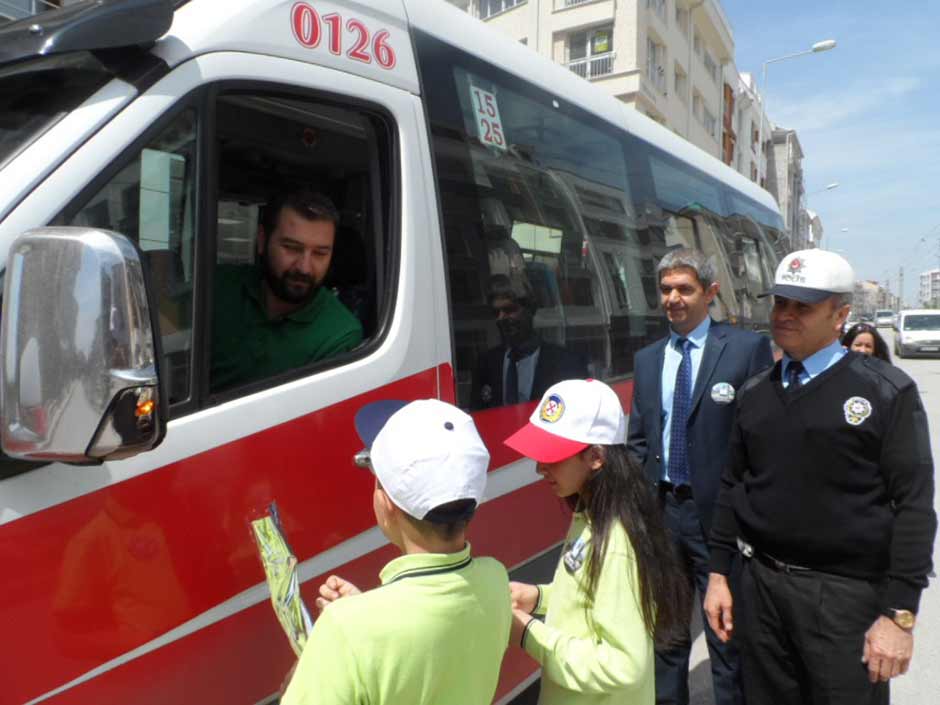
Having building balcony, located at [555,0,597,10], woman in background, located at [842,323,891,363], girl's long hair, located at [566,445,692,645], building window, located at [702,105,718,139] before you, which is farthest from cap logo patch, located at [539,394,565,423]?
building window, located at [702,105,718,139]

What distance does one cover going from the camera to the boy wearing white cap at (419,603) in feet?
4.73

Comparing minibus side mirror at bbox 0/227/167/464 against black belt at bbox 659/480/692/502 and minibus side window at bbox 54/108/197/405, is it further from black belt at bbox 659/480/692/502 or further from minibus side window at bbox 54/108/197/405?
black belt at bbox 659/480/692/502

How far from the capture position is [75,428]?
4.41ft

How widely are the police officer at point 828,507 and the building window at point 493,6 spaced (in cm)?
2909

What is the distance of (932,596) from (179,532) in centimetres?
561

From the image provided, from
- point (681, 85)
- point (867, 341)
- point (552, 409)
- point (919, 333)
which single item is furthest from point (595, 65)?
point (552, 409)

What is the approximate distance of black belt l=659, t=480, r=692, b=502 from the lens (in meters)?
3.35

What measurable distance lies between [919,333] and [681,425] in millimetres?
31284

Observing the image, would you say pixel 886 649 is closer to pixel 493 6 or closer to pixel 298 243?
pixel 298 243

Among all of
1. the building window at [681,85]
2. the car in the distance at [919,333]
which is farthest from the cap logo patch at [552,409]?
the building window at [681,85]

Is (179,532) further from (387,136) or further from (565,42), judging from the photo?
(565,42)

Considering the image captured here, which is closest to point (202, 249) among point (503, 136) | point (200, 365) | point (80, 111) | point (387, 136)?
point (200, 365)

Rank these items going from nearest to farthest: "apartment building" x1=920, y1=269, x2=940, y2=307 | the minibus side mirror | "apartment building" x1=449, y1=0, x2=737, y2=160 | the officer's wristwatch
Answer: the minibus side mirror < the officer's wristwatch < "apartment building" x1=449, y1=0, x2=737, y2=160 < "apartment building" x1=920, y1=269, x2=940, y2=307

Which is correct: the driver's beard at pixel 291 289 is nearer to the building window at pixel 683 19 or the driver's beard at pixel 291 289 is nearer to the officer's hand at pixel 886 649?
the officer's hand at pixel 886 649
